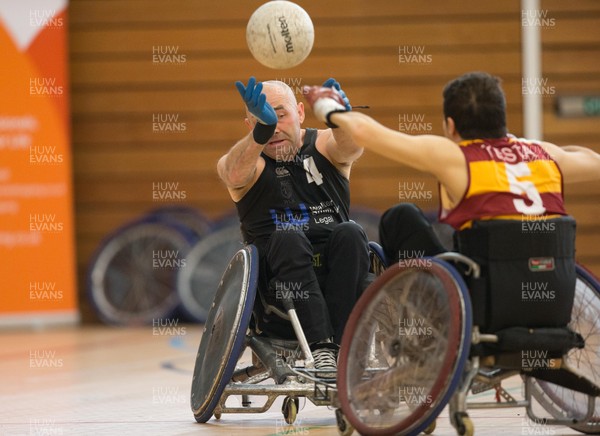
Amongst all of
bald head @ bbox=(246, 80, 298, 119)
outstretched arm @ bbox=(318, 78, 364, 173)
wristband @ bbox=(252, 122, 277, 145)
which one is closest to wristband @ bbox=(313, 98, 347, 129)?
wristband @ bbox=(252, 122, 277, 145)

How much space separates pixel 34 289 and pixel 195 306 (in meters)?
1.42

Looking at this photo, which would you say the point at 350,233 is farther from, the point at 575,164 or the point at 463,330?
the point at 463,330

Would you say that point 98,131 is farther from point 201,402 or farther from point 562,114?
point 201,402

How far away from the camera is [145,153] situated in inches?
395

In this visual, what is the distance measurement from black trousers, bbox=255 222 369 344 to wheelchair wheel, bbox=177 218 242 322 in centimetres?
486

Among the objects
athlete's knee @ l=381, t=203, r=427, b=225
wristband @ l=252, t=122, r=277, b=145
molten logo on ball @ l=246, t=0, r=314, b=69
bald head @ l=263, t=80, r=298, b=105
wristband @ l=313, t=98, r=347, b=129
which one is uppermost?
molten logo on ball @ l=246, t=0, r=314, b=69

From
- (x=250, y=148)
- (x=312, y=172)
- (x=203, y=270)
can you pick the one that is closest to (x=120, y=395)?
(x=312, y=172)

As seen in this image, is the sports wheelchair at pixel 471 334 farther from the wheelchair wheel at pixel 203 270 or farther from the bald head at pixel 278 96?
the wheelchair wheel at pixel 203 270

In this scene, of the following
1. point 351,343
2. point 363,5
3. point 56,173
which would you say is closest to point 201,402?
point 351,343

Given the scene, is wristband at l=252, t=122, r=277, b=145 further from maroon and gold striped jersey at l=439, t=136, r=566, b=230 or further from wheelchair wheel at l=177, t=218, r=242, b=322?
wheelchair wheel at l=177, t=218, r=242, b=322

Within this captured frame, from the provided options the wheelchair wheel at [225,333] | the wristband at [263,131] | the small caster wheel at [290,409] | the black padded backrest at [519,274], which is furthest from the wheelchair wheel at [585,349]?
the wristband at [263,131]

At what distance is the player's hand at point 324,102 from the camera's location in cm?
365

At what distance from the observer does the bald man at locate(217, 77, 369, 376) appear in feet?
13.8

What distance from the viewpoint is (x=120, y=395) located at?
550 cm
